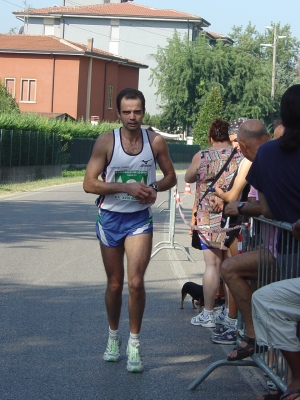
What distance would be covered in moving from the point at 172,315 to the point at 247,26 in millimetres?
117088

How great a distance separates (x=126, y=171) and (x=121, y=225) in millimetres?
410

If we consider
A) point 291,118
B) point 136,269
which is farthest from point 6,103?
point 291,118

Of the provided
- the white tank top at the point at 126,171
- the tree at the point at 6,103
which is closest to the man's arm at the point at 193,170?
the white tank top at the point at 126,171

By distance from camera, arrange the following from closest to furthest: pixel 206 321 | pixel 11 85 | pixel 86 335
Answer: pixel 86 335 < pixel 206 321 < pixel 11 85

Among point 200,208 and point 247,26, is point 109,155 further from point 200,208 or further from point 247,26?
point 247,26

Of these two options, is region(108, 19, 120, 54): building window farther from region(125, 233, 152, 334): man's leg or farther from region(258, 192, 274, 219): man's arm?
region(258, 192, 274, 219): man's arm

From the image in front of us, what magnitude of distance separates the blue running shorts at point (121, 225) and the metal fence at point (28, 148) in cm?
2554

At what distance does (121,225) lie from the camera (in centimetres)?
610

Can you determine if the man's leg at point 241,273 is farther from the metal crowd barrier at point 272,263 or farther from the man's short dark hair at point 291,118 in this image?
the man's short dark hair at point 291,118

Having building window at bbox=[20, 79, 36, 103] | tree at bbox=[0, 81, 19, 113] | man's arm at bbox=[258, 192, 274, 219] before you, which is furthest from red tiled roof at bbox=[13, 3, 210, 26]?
man's arm at bbox=[258, 192, 274, 219]

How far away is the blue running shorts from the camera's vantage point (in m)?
6.10

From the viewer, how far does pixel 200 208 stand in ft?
25.9

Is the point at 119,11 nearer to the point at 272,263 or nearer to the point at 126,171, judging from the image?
the point at 126,171

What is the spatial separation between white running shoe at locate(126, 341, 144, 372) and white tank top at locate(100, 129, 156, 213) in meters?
1.01
